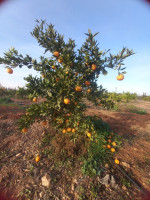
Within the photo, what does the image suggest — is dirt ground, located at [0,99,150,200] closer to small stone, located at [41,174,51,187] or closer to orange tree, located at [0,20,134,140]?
small stone, located at [41,174,51,187]

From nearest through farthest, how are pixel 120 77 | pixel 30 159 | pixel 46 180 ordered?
pixel 46 180, pixel 120 77, pixel 30 159

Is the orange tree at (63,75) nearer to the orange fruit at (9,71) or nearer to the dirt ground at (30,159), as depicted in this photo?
the orange fruit at (9,71)

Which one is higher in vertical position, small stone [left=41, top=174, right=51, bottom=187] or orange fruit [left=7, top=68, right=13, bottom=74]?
orange fruit [left=7, top=68, right=13, bottom=74]

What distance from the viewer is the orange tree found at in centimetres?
179

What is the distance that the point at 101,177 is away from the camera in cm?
187

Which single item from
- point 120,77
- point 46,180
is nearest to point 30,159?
point 46,180

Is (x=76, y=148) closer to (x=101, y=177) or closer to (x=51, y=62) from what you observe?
(x=101, y=177)

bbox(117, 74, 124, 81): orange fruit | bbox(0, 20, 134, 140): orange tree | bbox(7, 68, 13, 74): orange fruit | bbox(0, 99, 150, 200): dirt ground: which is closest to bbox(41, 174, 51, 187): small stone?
bbox(0, 99, 150, 200): dirt ground

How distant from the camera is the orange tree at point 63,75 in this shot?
1.79 m

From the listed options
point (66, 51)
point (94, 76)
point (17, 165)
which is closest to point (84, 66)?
point (94, 76)

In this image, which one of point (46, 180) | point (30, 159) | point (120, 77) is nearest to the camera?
point (46, 180)

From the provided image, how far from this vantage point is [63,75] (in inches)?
72.1

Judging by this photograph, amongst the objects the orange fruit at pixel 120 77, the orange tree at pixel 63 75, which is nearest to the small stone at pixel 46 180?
the orange tree at pixel 63 75

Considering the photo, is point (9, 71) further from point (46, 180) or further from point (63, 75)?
point (46, 180)
